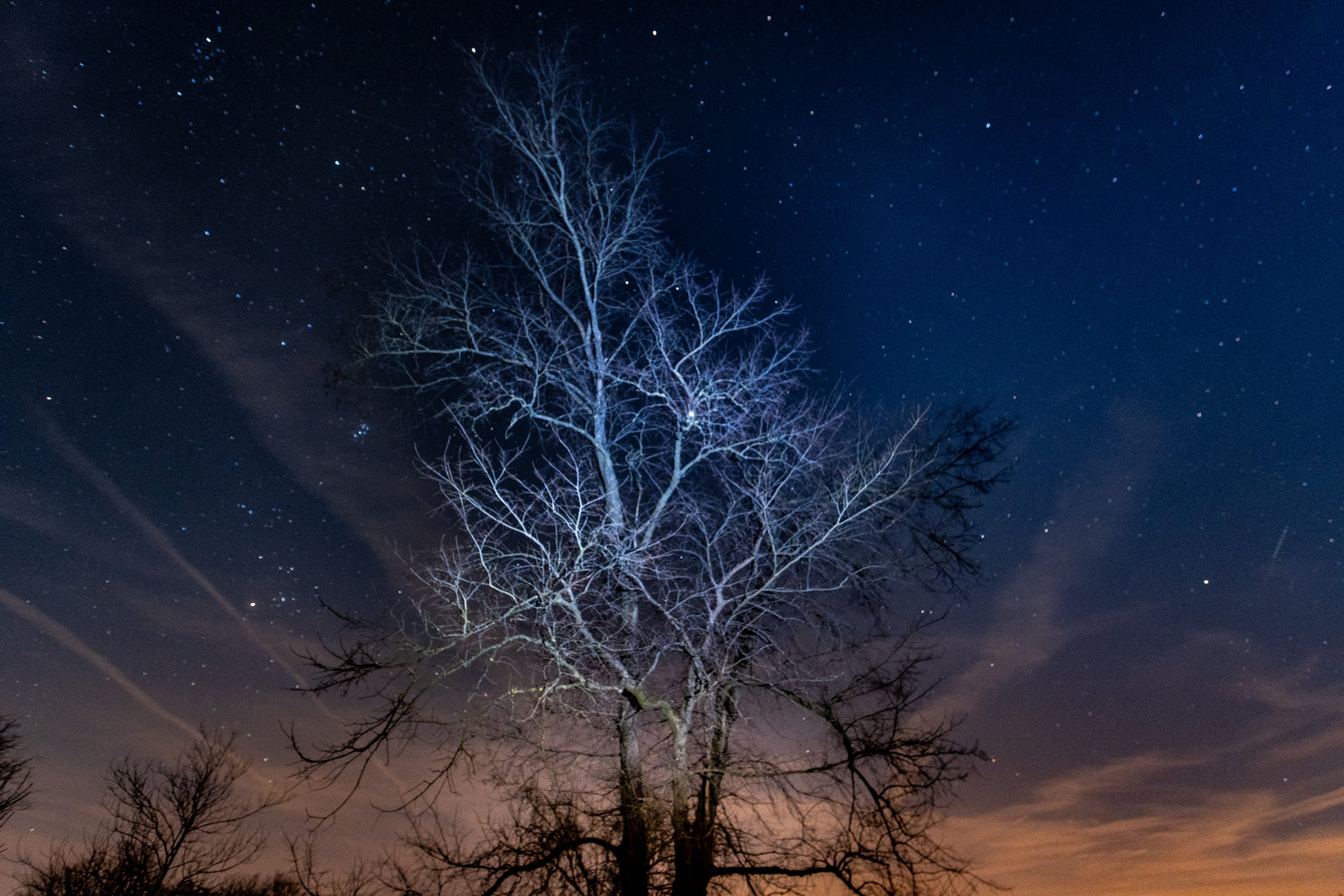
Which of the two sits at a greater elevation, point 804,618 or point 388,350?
point 388,350

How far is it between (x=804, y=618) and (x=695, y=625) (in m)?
1.57

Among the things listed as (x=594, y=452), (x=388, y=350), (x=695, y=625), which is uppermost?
(x=388, y=350)

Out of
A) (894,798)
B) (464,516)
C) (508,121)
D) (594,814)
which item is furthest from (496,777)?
(508,121)

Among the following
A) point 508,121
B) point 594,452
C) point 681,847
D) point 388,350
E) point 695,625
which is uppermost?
point 508,121

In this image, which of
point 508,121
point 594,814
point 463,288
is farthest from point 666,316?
point 594,814

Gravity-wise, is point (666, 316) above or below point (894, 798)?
above

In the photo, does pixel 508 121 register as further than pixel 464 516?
Yes

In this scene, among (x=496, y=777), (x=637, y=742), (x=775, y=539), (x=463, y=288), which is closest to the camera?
(x=496, y=777)

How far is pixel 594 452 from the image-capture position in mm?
11758

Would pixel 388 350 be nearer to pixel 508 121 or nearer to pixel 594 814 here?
pixel 508 121

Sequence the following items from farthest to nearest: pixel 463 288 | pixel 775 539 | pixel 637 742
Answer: pixel 463 288, pixel 775 539, pixel 637 742

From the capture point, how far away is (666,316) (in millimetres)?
11383

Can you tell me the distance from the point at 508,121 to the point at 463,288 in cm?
265

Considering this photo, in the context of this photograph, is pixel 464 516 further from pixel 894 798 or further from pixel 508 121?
pixel 508 121
